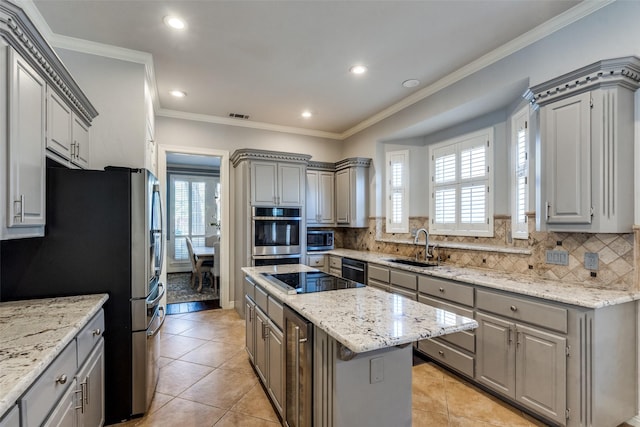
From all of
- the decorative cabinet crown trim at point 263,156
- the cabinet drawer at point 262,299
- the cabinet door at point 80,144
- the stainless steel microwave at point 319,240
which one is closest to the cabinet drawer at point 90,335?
the cabinet drawer at point 262,299

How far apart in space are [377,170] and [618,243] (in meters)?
3.02

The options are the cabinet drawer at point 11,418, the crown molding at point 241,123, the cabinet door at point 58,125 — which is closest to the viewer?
the cabinet drawer at point 11,418

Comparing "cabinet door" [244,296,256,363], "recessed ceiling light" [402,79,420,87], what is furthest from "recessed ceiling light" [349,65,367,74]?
"cabinet door" [244,296,256,363]

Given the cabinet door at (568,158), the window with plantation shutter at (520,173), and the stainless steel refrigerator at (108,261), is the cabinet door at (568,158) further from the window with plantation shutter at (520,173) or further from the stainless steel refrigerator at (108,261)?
the stainless steel refrigerator at (108,261)

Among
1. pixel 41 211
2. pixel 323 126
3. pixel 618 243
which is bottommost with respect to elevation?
pixel 618 243

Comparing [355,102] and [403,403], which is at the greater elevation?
[355,102]

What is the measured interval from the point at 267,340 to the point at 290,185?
8.60 feet

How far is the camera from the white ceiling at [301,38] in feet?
7.59

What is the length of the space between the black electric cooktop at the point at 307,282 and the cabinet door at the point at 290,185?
196 cm

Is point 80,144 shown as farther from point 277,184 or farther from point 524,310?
point 524,310

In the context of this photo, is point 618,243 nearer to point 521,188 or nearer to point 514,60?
point 521,188

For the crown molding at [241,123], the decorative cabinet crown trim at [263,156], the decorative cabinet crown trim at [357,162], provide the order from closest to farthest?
the decorative cabinet crown trim at [263,156] < the crown molding at [241,123] < the decorative cabinet crown trim at [357,162]

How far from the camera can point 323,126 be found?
5250 mm

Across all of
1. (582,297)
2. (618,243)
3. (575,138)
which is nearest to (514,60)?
(575,138)
